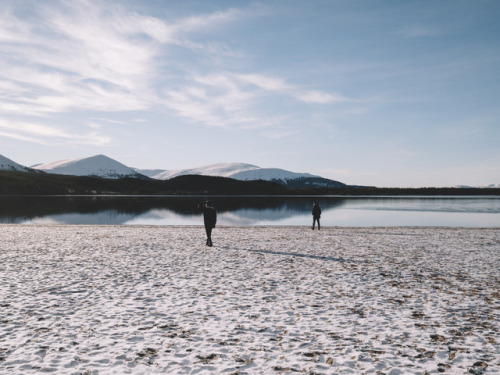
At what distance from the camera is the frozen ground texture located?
273 inches

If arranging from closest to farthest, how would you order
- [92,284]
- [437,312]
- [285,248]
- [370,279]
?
[437,312] → [92,284] → [370,279] → [285,248]

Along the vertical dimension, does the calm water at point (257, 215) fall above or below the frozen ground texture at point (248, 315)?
below

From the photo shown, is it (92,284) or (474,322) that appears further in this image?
(92,284)

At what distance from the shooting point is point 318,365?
6793 mm

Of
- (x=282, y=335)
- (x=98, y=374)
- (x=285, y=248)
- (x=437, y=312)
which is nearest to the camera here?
(x=98, y=374)

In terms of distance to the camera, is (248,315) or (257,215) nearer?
(248,315)

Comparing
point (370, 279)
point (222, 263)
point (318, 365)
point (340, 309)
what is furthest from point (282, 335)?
point (222, 263)

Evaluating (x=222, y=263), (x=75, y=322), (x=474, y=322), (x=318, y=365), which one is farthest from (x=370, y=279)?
(x=75, y=322)

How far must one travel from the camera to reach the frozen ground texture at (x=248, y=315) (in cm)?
695

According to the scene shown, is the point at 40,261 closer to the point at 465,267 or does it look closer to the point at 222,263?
the point at 222,263

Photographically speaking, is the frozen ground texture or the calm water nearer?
the frozen ground texture

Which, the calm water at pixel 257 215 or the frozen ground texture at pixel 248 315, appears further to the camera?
the calm water at pixel 257 215

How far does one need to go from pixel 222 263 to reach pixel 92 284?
19.6ft

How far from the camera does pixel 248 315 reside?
9555mm
